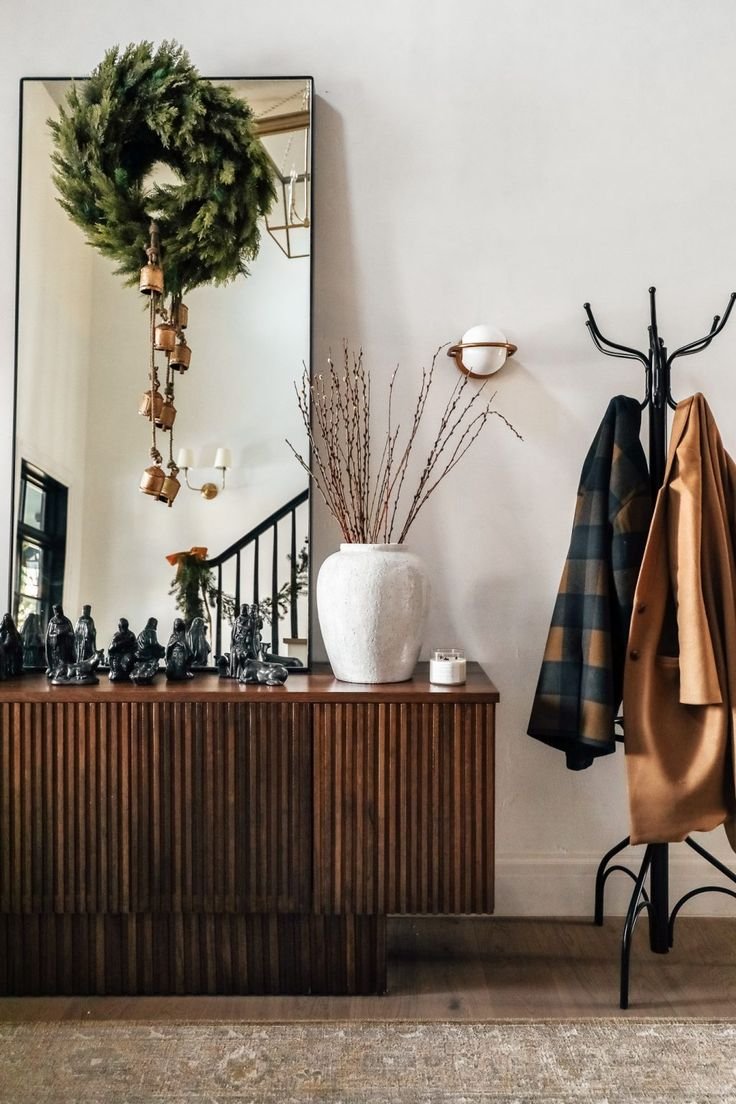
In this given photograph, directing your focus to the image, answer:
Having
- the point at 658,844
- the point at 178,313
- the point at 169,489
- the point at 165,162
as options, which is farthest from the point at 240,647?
the point at 165,162

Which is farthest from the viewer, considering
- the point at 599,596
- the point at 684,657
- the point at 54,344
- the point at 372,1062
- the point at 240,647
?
the point at 54,344

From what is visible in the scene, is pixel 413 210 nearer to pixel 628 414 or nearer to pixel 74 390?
pixel 628 414

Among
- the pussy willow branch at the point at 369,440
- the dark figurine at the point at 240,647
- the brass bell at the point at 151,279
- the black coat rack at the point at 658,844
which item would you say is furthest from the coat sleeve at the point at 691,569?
the brass bell at the point at 151,279

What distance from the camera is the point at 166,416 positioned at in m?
Result: 2.13

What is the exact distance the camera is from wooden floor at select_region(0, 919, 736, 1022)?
175 centimetres

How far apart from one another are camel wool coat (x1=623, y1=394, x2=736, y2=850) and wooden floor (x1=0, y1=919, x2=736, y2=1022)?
1.28 ft

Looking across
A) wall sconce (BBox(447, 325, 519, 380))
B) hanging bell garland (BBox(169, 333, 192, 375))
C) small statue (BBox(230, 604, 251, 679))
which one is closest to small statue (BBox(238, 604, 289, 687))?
small statue (BBox(230, 604, 251, 679))

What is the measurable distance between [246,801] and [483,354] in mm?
1338

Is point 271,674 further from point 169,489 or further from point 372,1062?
point 372,1062

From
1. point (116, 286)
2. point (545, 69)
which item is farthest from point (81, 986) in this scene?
point (545, 69)

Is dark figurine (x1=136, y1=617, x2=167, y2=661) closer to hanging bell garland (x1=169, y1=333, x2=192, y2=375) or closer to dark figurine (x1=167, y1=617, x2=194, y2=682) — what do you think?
dark figurine (x1=167, y1=617, x2=194, y2=682)

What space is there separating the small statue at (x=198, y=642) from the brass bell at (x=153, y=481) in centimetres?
38

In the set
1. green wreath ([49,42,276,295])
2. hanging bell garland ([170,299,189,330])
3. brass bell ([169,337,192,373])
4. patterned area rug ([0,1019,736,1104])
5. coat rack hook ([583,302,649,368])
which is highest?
green wreath ([49,42,276,295])

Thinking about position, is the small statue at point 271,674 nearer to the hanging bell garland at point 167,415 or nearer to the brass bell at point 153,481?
the brass bell at point 153,481
